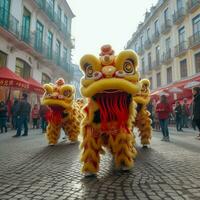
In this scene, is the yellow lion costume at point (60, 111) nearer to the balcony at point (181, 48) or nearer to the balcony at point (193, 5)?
the balcony at point (193, 5)

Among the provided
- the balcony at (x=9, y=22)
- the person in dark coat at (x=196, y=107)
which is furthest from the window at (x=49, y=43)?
the person in dark coat at (x=196, y=107)

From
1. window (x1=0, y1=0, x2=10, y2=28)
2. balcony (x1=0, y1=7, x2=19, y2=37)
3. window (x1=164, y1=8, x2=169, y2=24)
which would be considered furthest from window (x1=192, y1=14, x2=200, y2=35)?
window (x1=0, y1=0, x2=10, y2=28)

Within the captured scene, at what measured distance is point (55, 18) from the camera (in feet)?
87.2

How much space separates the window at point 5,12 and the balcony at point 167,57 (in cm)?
1821

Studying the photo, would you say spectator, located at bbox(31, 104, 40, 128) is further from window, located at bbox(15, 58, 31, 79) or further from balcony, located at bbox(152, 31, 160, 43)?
balcony, located at bbox(152, 31, 160, 43)

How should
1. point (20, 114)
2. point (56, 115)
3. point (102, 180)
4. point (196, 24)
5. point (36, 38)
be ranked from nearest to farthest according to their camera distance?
point (102, 180)
point (56, 115)
point (20, 114)
point (36, 38)
point (196, 24)

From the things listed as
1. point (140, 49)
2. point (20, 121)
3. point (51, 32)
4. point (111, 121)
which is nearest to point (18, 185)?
point (111, 121)

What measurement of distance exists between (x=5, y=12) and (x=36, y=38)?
4.88m

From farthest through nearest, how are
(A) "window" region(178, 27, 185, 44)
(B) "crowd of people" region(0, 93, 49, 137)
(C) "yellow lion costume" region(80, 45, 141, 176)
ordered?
(A) "window" region(178, 27, 185, 44) → (B) "crowd of people" region(0, 93, 49, 137) → (C) "yellow lion costume" region(80, 45, 141, 176)

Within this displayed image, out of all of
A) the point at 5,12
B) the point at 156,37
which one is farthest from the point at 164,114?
the point at 156,37

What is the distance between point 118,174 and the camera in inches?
160

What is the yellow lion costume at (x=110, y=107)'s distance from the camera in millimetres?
4156

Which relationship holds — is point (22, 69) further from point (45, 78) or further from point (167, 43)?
point (167, 43)

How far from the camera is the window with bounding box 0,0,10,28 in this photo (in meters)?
17.0
